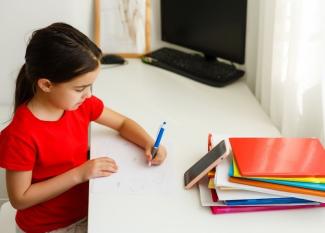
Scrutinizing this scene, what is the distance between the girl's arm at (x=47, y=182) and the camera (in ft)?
3.81

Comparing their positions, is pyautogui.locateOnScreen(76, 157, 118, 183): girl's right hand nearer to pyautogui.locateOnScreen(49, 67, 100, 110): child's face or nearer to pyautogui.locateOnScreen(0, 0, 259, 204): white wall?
pyautogui.locateOnScreen(49, 67, 100, 110): child's face

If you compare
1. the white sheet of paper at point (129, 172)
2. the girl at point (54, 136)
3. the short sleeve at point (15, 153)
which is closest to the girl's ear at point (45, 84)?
the girl at point (54, 136)

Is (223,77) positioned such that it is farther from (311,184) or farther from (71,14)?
(311,184)

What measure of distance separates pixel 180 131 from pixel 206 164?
0.32m

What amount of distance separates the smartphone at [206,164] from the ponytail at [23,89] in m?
0.47

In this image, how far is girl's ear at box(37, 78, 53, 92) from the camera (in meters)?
1.12

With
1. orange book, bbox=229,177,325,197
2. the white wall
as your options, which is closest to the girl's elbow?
orange book, bbox=229,177,325,197

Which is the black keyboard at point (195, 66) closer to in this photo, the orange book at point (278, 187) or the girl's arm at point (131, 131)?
the girl's arm at point (131, 131)

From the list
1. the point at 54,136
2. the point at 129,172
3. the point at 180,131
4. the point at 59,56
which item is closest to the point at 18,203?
the point at 54,136

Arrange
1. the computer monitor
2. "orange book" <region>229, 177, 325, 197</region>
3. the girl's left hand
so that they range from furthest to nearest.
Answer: the computer monitor, the girl's left hand, "orange book" <region>229, 177, 325, 197</region>

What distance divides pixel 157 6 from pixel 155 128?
0.77 metres

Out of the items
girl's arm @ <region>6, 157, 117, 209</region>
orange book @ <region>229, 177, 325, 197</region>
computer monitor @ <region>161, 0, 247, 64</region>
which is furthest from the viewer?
computer monitor @ <region>161, 0, 247, 64</region>

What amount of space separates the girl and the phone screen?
0.11 m

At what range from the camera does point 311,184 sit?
1064mm
